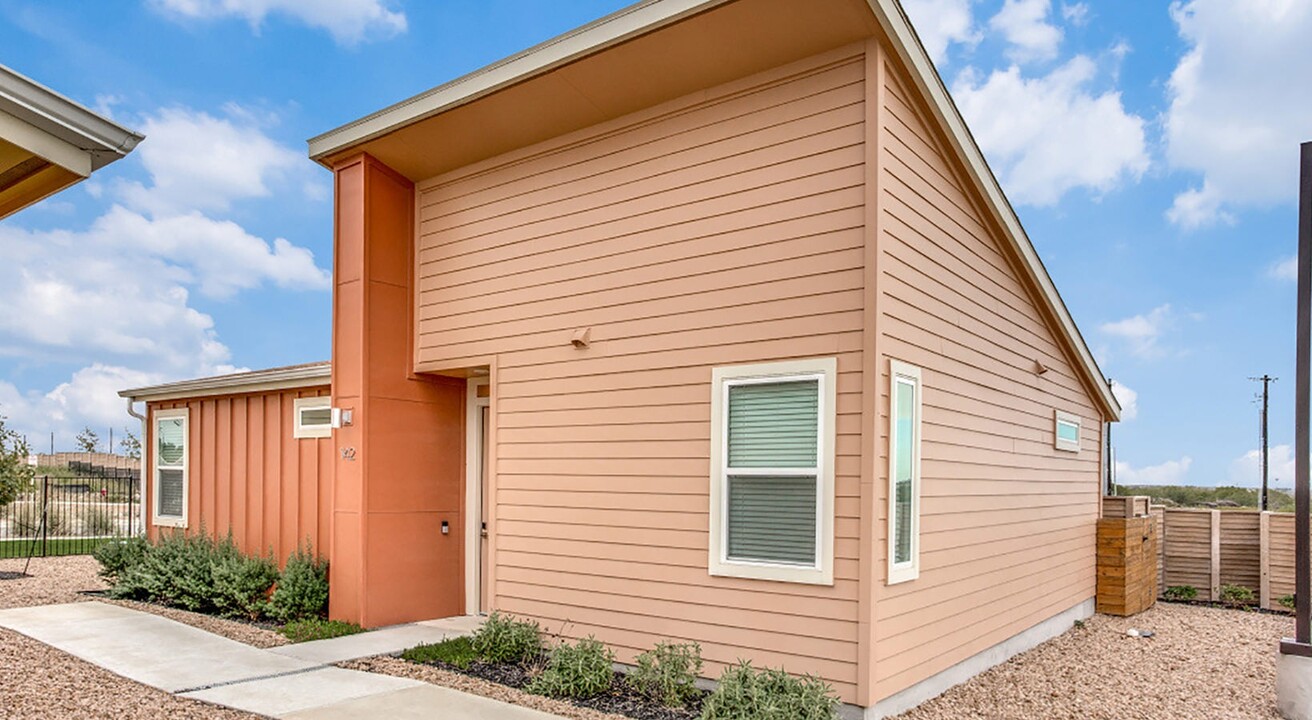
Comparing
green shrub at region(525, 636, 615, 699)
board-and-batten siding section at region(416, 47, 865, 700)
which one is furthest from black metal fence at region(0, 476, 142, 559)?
green shrub at region(525, 636, 615, 699)

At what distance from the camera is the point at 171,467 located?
34.7 ft

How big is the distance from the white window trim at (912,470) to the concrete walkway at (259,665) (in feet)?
7.79

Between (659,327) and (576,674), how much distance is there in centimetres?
248

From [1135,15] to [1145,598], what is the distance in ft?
24.7

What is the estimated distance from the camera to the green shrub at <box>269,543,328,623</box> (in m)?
7.74

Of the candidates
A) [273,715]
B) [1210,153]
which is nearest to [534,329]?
[273,715]

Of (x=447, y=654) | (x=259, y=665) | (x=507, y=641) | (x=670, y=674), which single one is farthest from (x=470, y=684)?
(x=259, y=665)

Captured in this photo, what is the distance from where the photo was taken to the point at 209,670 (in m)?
5.90

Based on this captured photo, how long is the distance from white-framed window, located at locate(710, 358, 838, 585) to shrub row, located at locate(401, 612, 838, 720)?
2.03 ft

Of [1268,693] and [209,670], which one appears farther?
[1268,693]

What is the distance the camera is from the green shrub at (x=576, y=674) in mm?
5449

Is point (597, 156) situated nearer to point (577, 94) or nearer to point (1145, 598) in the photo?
point (577, 94)

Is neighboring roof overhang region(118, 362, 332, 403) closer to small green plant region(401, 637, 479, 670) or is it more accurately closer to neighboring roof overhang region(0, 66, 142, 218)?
small green plant region(401, 637, 479, 670)

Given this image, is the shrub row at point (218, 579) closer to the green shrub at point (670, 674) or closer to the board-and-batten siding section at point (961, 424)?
the green shrub at point (670, 674)
